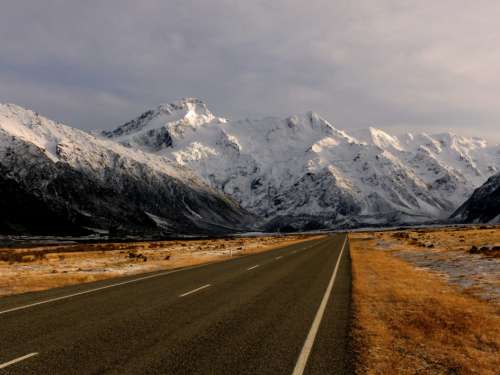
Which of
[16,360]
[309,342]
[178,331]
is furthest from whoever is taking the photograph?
→ [178,331]

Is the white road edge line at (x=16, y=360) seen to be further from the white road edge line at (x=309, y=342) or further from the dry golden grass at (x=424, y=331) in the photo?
the dry golden grass at (x=424, y=331)

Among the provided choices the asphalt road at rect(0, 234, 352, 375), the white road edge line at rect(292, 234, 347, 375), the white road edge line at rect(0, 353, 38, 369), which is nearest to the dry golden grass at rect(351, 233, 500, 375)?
the asphalt road at rect(0, 234, 352, 375)

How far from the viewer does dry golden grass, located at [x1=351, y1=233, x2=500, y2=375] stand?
8.70 metres

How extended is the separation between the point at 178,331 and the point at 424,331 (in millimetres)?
5748

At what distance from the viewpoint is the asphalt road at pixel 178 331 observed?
838 centimetres

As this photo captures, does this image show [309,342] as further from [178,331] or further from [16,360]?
[16,360]

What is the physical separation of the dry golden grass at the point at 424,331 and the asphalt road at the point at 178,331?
567 mm

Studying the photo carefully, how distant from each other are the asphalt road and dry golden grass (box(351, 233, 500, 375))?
57 cm

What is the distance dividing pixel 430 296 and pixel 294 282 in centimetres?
631

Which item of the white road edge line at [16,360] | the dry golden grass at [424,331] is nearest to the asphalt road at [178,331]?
the white road edge line at [16,360]

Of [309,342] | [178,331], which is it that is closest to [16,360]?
[178,331]

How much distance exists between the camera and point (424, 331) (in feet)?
36.9

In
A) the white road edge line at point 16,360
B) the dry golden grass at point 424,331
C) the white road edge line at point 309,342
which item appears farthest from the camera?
the dry golden grass at point 424,331

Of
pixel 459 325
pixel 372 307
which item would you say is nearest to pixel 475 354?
pixel 459 325
